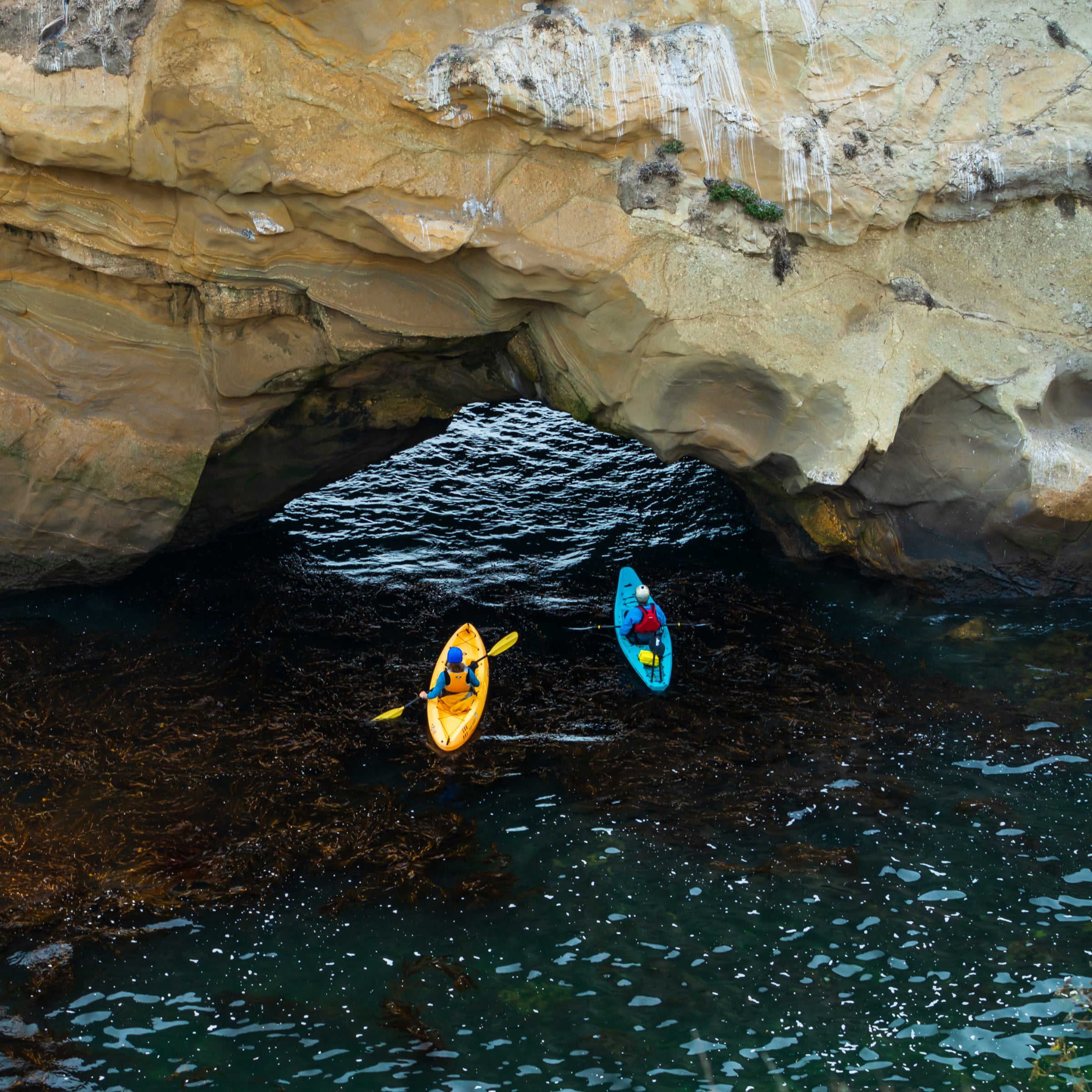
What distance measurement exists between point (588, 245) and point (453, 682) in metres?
4.94

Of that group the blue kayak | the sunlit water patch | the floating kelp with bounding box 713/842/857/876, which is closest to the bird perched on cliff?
the blue kayak

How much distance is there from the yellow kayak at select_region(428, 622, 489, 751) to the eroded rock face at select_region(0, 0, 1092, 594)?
3562 mm

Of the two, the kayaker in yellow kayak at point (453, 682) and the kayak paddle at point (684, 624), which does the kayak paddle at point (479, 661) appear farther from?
the kayak paddle at point (684, 624)

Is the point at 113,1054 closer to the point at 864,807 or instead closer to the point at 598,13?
the point at 864,807

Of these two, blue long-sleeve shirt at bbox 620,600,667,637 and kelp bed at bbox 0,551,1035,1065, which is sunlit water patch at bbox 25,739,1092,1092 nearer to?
kelp bed at bbox 0,551,1035,1065

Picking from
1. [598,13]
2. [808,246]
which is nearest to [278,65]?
[598,13]

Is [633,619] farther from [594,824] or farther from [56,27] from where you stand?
[56,27]

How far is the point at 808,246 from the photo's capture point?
11961 millimetres

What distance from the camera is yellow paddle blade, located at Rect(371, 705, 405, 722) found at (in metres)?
11.3

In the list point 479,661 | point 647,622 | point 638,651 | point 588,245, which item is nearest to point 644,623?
point 647,622

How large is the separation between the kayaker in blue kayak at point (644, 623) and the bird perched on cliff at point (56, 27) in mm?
8335

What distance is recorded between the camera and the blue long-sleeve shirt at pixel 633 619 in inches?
496

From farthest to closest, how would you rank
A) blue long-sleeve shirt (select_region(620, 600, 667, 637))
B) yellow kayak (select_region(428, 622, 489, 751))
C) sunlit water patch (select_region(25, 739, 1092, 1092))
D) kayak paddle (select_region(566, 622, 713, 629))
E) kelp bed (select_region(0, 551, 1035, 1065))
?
1. kayak paddle (select_region(566, 622, 713, 629))
2. blue long-sleeve shirt (select_region(620, 600, 667, 637))
3. yellow kayak (select_region(428, 622, 489, 751))
4. kelp bed (select_region(0, 551, 1035, 1065))
5. sunlit water patch (select_region(25, 739, 1092, 1092))

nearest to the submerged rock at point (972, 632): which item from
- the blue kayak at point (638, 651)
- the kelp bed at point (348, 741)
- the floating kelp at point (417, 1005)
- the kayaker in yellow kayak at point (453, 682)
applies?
the kelp bed at point (348, 741)
